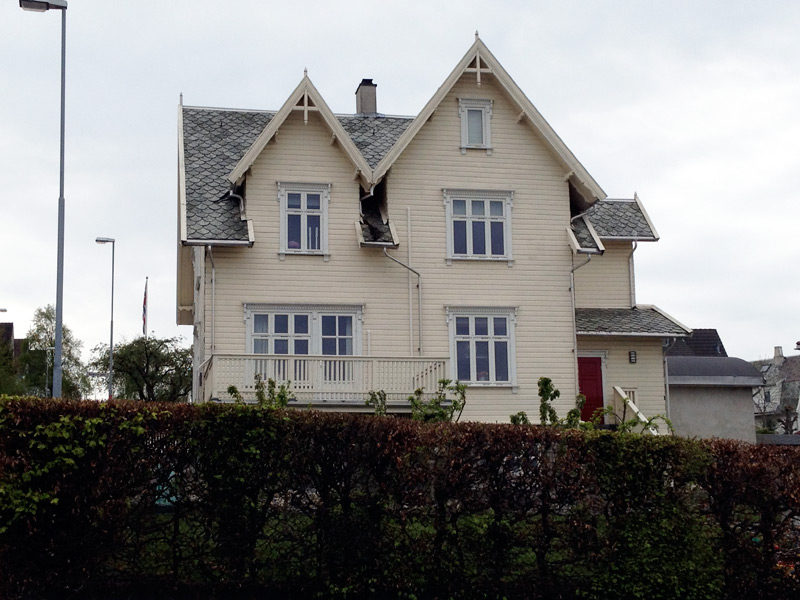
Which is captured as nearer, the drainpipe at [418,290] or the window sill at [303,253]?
the window sill at [303,253]

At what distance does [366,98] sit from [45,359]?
5680cm

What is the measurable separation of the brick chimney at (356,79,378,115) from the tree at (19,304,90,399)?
48610mm

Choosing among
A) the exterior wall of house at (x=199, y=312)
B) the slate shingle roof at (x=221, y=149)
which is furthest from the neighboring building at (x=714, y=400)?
the exterior wall of house at (x=199, y=312)

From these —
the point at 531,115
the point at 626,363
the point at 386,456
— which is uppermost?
the point at 531,115

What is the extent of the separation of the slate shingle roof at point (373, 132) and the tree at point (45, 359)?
162ft

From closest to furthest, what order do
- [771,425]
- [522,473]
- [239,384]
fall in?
1. [522,473]
2. [239,384]
3. [771,425]

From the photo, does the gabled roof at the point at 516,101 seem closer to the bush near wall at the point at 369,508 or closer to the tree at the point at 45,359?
the bush near wall at the point at 369,508

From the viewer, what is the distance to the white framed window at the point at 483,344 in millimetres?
28703

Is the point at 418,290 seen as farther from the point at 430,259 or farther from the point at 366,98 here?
the point at 366,98

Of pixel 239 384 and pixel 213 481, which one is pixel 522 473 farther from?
pixel 239 384

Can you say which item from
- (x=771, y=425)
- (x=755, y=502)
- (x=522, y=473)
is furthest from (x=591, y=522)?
(x=771, y=425)

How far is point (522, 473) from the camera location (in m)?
15.8

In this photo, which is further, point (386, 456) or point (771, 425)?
point (771, 425)

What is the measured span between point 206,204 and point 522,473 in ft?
50.5
